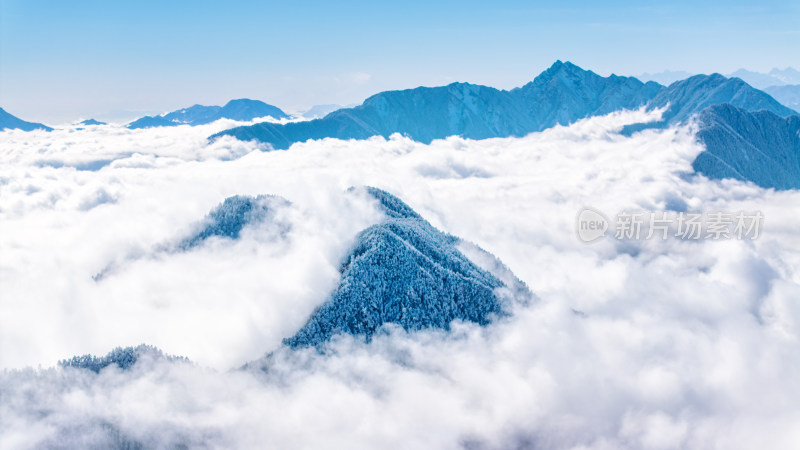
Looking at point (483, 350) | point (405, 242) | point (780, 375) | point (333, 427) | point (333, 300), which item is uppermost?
point (405, 242)

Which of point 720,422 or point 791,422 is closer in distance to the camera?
point 791,422

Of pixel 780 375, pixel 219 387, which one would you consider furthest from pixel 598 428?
pixel 219 387

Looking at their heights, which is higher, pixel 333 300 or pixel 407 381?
pixel 333 300

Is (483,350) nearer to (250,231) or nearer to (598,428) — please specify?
(598,428)

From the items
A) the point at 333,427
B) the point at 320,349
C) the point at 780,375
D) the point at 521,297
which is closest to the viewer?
→ the point at 333,427

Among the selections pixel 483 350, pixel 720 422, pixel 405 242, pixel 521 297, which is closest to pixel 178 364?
pixel 405 242

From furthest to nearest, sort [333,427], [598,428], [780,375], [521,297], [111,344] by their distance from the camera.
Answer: [780,375] < [521,297] < [111,344] < [598,428] < [333,427]
